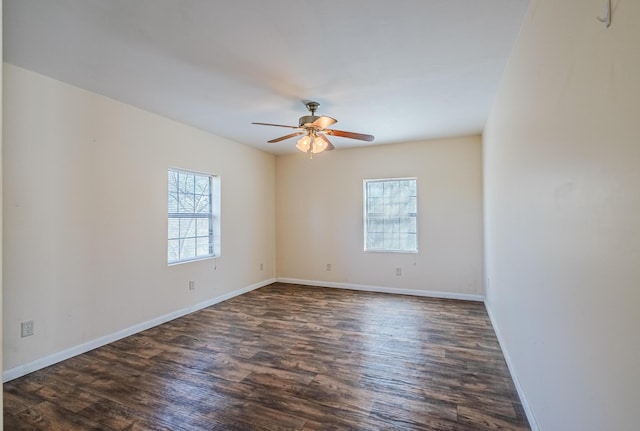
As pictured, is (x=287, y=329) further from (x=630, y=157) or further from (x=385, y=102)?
(x=630, y=157)

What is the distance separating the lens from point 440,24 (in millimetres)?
2004

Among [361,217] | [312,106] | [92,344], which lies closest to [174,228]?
[92,344]

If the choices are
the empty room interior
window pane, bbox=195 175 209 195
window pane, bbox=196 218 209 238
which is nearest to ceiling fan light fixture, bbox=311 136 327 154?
the empty room interior

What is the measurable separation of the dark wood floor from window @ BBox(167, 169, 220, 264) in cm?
96

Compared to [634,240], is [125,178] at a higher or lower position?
higher

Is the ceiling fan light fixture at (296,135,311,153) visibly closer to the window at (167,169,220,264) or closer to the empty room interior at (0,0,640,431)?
the empty room interior at (0,0,640,431)

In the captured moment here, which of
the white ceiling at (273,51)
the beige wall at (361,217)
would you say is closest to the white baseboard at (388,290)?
→ the beige wall at (361,217)

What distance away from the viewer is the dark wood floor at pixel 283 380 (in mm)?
1971

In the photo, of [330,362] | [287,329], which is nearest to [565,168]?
[330,362]

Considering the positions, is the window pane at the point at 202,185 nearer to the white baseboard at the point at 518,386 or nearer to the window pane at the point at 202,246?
the window pane at the point at 202,246

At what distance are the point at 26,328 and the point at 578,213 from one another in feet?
12.3

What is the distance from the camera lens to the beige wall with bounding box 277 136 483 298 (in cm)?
474

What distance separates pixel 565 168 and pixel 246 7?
1.84 m

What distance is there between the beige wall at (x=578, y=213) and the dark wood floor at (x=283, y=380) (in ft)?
1.76
